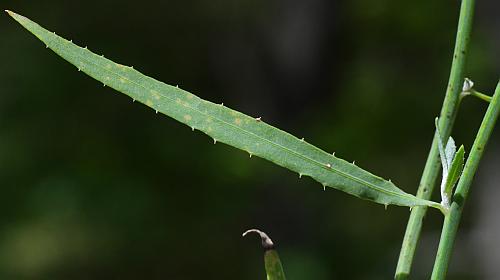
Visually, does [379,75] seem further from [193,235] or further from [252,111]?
[193,235]

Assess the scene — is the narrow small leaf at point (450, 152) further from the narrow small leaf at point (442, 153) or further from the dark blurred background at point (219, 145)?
the dark blurred background at point (219, 145)

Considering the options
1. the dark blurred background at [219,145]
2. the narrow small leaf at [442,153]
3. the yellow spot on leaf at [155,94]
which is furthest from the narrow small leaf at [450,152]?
the dark blurred background at [219,145]

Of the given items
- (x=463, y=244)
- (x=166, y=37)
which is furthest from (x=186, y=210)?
(x=463, y=244)

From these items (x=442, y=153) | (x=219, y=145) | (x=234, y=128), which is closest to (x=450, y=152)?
(x=442, y=153)

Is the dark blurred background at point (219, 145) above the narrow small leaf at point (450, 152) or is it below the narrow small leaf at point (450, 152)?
above

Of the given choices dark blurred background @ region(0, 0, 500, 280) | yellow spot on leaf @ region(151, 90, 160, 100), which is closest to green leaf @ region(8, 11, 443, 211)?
yellow spot on leaf @ region(151, 90, 160, 100)

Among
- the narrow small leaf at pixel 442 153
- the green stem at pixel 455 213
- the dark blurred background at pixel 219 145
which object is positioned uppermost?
the dark blurred background at pixel 219 145
